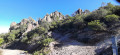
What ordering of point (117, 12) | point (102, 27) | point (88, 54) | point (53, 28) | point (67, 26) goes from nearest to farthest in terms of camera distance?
point (88, 54), point (102, 27), point (117, 12), point (67, 26), point (53, 28)

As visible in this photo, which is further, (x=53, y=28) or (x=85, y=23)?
(x=53, y=28)

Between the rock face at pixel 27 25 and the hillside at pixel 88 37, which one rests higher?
the rock face at pixel 27 25

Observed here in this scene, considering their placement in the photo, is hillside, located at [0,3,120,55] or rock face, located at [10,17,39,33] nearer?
hillside, located at [0,3,120,55]

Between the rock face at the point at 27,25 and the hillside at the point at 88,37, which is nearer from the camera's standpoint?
the hillside at the point at 88,37

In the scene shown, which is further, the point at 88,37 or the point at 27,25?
the point at 27,25

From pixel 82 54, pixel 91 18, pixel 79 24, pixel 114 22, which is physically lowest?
pixel 82 54

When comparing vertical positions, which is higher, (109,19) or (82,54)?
(109,19)

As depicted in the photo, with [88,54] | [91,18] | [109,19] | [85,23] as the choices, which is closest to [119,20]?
[109,19]

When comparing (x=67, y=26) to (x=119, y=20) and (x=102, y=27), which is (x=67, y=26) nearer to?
(x=102, y=27)

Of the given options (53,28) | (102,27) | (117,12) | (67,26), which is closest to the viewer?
(102,27)

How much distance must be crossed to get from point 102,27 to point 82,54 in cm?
511

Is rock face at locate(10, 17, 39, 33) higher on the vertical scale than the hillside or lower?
higher

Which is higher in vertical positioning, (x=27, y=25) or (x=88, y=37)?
(x=27, y=25)

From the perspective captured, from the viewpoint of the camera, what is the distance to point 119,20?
872cm
